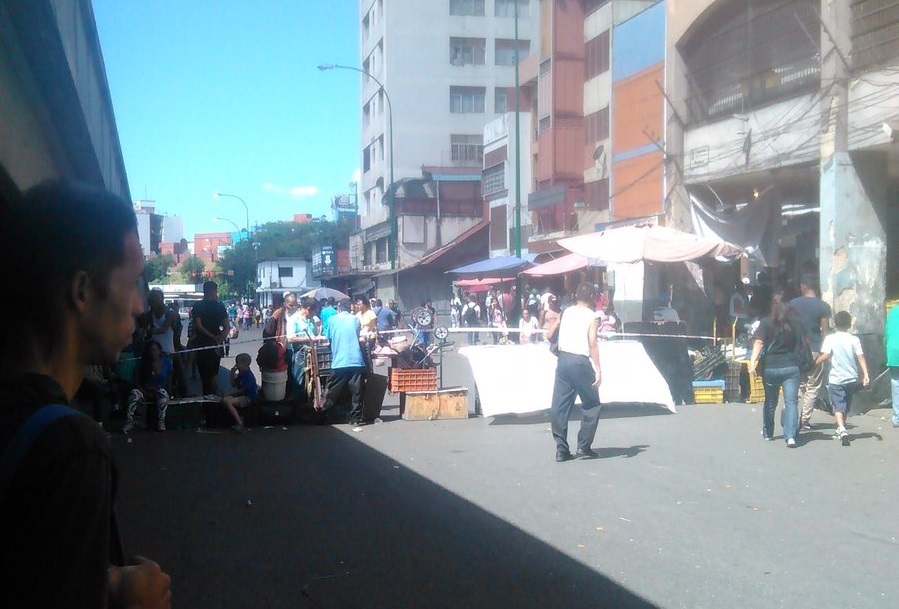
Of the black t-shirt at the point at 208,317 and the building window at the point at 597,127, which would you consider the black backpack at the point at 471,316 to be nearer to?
the building window at the point at 597,127

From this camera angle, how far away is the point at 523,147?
4519cm

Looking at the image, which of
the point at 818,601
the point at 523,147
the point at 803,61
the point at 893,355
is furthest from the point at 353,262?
the point at 818,601

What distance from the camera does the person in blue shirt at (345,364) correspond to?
1304cm

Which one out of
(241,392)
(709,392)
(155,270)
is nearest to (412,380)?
(241,392)

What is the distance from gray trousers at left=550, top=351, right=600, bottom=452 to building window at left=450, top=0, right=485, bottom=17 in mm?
60733

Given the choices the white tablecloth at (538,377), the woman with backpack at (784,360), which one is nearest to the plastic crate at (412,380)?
the white tablecloth at (538,377)

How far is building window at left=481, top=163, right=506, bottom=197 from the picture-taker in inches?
1843

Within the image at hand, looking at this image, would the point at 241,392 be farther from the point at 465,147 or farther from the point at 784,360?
the point at 465,147

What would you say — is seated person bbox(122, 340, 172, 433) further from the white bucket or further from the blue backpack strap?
the blue backpack strap

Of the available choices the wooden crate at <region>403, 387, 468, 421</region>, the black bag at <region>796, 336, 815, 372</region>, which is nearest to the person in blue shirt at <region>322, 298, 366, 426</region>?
the wooden crate at <region>403, 387, 468, 421</region>

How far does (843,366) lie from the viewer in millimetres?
11328

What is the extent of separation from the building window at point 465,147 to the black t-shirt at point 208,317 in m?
54.1

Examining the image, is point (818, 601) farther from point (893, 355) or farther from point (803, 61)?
point (803, 61)

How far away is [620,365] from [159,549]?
8.39 metres
